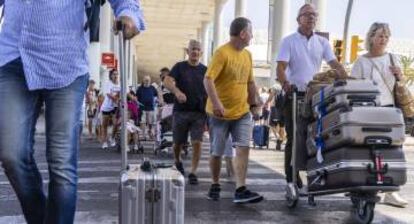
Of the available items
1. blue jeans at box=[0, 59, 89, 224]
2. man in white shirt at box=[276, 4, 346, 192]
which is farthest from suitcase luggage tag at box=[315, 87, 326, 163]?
blue jeans at box=[0, 59, 89, 224]

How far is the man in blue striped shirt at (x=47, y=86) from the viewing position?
346cm

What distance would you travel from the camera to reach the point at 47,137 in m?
3.51

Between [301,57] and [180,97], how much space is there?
2253 mm

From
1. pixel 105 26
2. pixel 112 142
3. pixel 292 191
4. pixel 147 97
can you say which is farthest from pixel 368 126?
pixel 105 26

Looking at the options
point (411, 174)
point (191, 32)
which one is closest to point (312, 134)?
point (411, 174)

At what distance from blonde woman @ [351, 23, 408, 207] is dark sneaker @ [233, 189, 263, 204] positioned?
4.59 feet

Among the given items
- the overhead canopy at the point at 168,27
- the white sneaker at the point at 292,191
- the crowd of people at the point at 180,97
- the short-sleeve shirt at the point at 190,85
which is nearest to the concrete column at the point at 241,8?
the overhead canopy at the point at 168,27

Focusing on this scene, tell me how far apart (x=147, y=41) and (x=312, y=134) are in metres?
72.9

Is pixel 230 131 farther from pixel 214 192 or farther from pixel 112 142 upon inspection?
pixel 112 142

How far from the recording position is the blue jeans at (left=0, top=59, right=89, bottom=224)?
3432 mm

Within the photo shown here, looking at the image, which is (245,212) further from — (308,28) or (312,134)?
(308,28)

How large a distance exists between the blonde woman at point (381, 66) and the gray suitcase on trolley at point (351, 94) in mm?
1191

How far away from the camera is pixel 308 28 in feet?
22.8

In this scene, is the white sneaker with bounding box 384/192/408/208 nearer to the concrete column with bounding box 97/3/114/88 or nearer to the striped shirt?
the striped shirt
